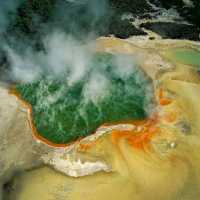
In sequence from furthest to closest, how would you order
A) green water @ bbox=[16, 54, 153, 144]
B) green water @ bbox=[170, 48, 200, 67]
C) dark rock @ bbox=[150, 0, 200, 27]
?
1. dark rock @ bbox=[150, 0, 200, 27]
2. green water @ bbox=[170, 48, 200, 67]
3. green water @ bbox=[16, 54, 153, 144]

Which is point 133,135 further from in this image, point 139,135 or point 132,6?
point 132,6

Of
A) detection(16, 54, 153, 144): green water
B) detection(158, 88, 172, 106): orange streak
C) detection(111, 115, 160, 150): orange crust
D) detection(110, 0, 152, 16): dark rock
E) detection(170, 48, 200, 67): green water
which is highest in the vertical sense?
detection(158, 88, 172, 106): orange streak

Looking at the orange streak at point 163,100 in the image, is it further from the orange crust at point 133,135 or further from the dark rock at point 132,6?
the dark rock at point 132,6

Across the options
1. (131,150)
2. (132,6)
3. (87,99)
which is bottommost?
(87,99)

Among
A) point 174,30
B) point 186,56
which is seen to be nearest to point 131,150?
point 186,56

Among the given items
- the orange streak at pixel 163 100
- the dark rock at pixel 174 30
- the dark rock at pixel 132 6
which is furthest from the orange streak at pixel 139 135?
the dark rock at pixel 132 6

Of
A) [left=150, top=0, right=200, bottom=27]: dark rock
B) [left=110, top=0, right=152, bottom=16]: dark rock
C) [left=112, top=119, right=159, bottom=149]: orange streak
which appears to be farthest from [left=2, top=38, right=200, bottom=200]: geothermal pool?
[left=110, top=0, right=152, bottom=16]: dark rock

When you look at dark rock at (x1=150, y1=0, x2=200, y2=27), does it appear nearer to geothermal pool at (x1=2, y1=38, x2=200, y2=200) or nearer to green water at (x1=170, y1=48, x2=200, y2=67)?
green water at (x1=170, y1=48, x2=200, y2=67)
